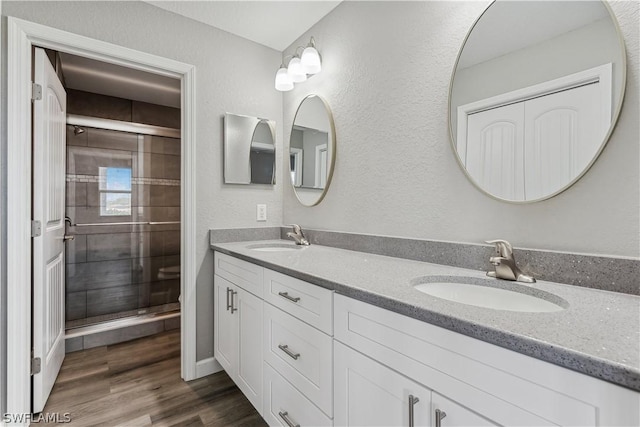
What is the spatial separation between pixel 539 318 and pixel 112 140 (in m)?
3.64

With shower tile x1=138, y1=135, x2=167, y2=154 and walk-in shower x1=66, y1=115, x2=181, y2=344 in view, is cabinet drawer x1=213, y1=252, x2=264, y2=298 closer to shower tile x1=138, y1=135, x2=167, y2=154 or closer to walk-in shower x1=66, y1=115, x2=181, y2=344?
walk-in shower x1=66, y1=115, x2=181, y2=344

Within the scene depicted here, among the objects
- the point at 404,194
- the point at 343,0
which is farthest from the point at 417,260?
the point at 343,0

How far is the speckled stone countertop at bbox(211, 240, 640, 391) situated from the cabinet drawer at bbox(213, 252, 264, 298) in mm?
339

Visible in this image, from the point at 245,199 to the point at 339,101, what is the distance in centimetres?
95

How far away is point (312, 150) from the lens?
212 cm

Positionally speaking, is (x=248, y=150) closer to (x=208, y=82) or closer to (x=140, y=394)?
(x=208, y=82)

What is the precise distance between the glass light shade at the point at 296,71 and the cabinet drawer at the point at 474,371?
1672 mm

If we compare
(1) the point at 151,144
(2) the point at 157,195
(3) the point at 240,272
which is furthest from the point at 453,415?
(1) the point at 151,144

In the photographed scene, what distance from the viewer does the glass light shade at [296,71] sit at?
2049mm

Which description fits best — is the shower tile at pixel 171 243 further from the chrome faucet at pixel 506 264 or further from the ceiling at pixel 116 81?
the chrome faucet at pixel 506 264

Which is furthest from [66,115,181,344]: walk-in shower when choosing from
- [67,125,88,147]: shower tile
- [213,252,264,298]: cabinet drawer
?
[213,252,264,298]: cabinet drawer

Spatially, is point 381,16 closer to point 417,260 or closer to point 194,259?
point 417,260

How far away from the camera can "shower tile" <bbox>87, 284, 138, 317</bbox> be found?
296cm

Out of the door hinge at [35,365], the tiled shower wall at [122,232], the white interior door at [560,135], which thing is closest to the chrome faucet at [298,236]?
the white interior door at [560,135]
